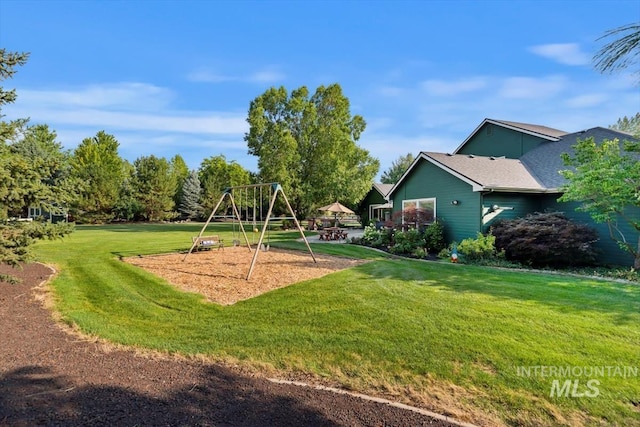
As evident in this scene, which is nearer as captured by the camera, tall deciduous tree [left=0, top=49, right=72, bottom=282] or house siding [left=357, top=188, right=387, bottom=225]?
tall deciduous tree [left=0, top=49, right=72, bottom=282]

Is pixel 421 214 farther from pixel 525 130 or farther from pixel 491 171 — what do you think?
pixel 525 130

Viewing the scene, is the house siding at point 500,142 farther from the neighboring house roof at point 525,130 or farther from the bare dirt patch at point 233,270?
the bare dirt patch at point 233,270

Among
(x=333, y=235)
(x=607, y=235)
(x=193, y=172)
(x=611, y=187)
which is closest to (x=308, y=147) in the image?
(x=333, y=235)

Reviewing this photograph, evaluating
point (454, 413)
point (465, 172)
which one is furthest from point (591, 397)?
point (465, 172)

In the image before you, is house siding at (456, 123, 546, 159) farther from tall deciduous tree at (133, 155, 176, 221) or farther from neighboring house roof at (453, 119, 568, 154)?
tall deciduous tree at (133, 155, 176, 221)

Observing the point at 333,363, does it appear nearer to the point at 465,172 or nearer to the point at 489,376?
the point at 489,376

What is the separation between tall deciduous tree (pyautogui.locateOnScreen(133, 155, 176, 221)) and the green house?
3270 centimetres

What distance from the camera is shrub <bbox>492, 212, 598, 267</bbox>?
9953mm

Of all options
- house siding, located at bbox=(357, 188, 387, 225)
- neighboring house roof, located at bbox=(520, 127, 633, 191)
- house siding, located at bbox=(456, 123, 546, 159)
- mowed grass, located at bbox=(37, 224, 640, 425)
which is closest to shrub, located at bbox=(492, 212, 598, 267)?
neighboring house roof, located at bbox=(520, 127, 633, 191)

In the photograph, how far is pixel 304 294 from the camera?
21.1ft

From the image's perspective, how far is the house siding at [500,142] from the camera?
16.5 metres

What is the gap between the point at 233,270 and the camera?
9070 millimetres

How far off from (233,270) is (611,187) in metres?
9.85

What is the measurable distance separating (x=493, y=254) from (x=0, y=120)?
40.6 ft
